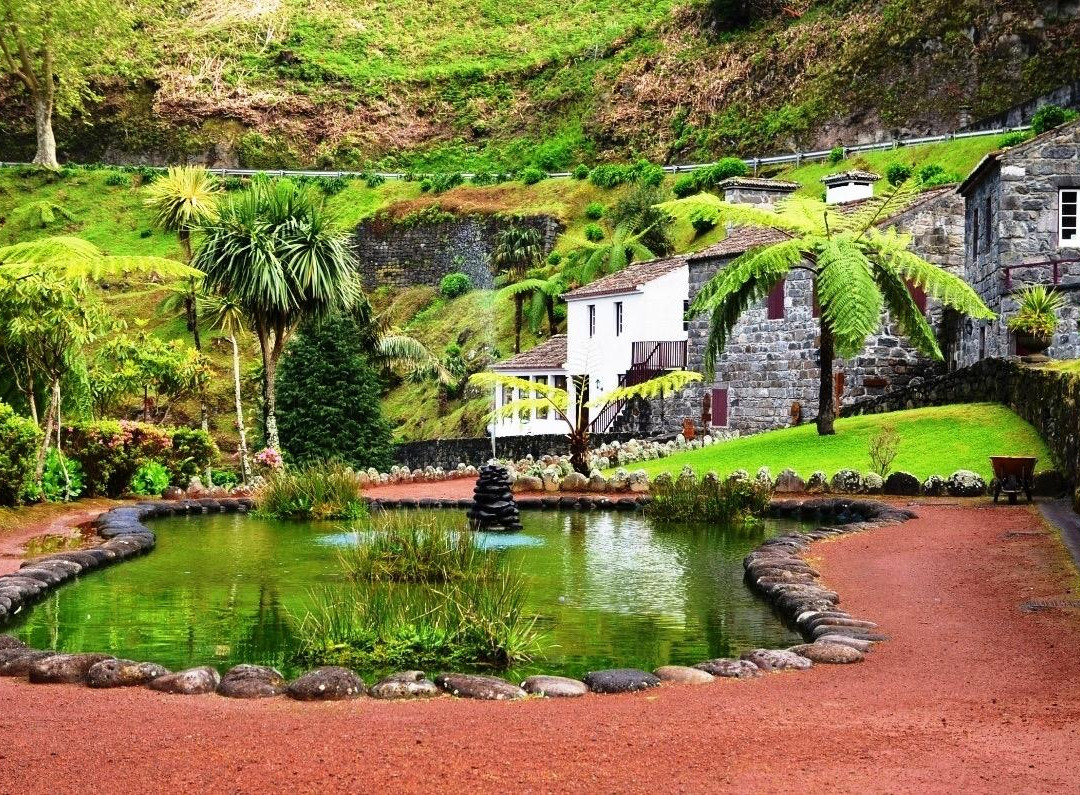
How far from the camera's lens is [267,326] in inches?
1372

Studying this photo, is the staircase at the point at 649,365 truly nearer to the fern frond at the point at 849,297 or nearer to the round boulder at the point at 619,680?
the fern frond at the point at 849,297

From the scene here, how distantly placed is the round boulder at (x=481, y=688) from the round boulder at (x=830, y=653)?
8.22 feet

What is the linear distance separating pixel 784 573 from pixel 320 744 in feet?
25.9

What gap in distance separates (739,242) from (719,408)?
17.2 ft

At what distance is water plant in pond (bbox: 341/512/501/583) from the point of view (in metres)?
15.6

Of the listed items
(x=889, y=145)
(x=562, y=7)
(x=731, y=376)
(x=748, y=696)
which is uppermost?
(x=562, y=7)

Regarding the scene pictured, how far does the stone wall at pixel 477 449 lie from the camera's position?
42844 millimetres

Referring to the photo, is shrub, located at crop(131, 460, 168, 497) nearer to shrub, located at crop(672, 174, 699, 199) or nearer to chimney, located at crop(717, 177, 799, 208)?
chimney, located at crop(717, 177, 799, 208)

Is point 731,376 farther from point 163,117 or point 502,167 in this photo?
point 163,117

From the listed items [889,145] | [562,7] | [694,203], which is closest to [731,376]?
[694,203]

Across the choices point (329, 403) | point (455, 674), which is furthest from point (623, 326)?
point (455, 674)

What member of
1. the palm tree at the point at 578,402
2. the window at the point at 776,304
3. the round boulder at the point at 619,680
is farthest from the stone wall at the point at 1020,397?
the round boulder at the point at 619,680

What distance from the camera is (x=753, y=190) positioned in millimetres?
45562

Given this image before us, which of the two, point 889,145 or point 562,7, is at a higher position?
point 562,7
